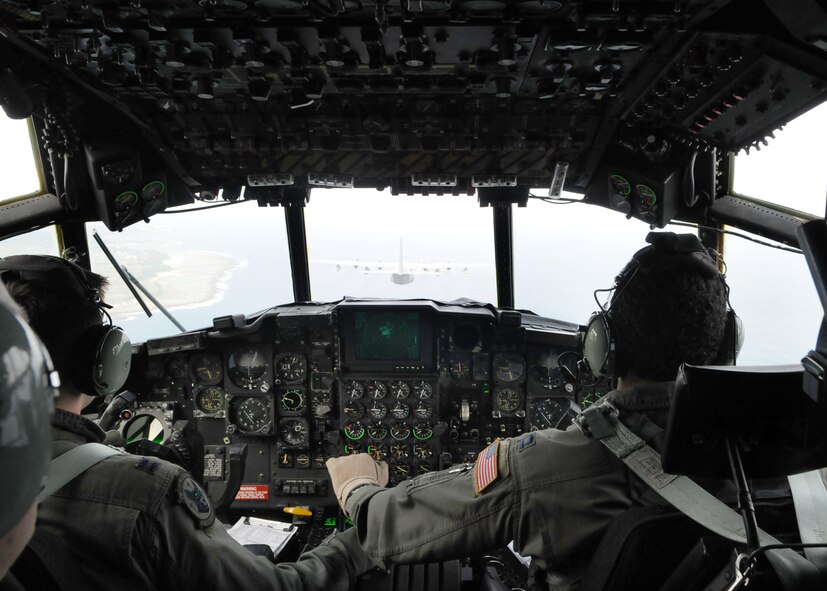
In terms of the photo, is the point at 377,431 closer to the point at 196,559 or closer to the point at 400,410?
the point at 400,410

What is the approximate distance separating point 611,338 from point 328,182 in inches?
96.4

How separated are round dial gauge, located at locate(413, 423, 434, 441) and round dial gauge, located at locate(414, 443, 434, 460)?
0.05 meters

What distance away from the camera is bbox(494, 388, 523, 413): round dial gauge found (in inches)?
147

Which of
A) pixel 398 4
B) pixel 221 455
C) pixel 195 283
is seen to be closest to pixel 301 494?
pixel 221 455

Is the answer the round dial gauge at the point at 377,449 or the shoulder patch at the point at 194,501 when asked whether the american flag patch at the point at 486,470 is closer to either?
the shoulder patch at the point at 194,501

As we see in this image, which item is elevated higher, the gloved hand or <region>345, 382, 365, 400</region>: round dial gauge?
the gloved hand

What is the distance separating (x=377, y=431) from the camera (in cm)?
377

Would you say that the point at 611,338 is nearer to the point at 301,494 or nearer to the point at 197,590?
the point at 197,590

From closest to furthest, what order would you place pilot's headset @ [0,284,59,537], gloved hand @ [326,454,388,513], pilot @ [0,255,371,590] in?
1. pilot's headset @ [0,284,59,537]
2. pilot @ [0,255,371,590]
3. gloved hand @ [326,454,388,513]

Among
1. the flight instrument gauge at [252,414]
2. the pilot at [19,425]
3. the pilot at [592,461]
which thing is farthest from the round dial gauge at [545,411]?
the pilot at [19,425]

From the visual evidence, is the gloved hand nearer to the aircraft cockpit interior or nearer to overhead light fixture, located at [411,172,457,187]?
the aircraft cockpit interior

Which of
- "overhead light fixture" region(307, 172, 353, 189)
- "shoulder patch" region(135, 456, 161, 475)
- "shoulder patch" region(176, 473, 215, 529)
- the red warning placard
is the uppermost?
"overhead light fixture" region(307, 172, 353, 189)

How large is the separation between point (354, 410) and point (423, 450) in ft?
1.73

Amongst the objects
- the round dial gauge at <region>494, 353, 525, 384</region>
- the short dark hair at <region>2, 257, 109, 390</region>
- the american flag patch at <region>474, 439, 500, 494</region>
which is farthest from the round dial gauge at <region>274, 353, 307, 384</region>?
the american flag patch at <region>474, 439, 500, 494</region>
